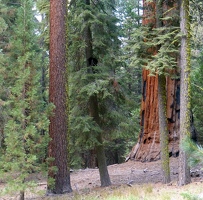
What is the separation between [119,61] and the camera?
920 centimetres

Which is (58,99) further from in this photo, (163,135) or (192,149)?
(192,149)

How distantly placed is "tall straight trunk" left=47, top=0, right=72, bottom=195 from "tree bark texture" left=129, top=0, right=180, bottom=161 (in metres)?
5.39

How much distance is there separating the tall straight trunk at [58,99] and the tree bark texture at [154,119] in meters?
5.39

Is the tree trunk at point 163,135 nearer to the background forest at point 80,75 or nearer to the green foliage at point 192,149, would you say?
the background forest at point 80,75

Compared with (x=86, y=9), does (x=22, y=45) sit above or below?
below

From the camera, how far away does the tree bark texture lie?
12.9 meters

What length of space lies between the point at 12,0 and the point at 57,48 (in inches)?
362

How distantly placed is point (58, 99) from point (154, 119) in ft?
Result: 22.2

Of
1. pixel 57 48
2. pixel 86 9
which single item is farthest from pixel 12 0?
pixel 57 48

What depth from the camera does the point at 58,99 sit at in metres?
8.08

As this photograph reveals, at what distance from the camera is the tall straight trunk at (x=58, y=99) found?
7.94 m

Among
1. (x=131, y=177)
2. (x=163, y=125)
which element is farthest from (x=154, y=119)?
(x=163, y=125)

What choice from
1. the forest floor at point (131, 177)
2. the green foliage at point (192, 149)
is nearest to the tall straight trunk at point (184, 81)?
the forest floor at point (131, 177)

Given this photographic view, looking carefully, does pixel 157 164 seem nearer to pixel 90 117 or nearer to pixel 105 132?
pixel 105 132
